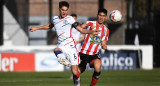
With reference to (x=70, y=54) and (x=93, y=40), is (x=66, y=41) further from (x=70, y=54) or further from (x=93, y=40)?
(x=93, y=40)

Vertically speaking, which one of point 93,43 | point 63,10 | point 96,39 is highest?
point 63,10

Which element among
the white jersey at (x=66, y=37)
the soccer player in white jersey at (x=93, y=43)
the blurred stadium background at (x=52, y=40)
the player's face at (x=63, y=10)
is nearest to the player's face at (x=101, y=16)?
the soccer player in white jersey at (x=93, y=43)

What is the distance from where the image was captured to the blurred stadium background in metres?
23.5

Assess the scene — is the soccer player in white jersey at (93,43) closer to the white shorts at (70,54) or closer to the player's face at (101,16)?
the player's face at (101,16)

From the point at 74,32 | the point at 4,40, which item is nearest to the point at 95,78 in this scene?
the point at 74,32

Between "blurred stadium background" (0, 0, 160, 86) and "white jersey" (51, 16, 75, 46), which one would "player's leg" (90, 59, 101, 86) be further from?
"blurred stadium background" (0, 0, 160, 86)

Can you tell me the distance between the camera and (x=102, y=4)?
84.9 feet

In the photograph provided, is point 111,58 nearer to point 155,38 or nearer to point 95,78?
point 155,38

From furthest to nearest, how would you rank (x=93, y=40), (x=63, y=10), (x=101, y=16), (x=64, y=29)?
(x=93, y=40), (x=101, y=16), (x=64, y=29), (x=63, y=10)

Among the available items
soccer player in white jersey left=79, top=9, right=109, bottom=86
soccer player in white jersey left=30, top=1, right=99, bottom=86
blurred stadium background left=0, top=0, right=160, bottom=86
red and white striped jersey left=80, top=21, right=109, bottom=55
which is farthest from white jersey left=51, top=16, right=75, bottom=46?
blurred stadium background left=0, top=0, right=160, bottom=86

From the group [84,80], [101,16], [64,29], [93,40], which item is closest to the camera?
[64,29]

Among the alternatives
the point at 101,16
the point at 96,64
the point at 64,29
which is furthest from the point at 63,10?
the point at 96,64

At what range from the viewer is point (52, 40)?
27562 mm

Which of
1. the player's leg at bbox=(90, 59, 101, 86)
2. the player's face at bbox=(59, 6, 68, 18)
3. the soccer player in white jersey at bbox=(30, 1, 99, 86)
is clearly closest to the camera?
the player's face at bbox=(59, 6, 68, 18)
